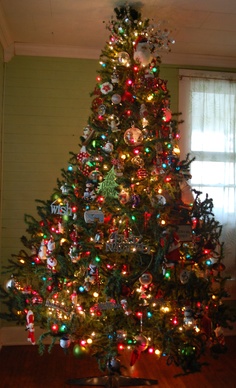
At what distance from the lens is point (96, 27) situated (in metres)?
2.89

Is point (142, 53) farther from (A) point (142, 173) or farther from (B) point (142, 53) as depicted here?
(A) point (142, 173)

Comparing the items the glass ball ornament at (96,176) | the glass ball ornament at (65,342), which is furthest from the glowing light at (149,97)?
the glass ball ornament at (65,342)

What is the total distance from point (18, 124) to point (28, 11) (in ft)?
3.05

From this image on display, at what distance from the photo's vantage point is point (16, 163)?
3264 millimetres

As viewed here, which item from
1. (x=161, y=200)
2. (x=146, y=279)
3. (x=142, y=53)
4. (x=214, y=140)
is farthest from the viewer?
(x=214, y=140)

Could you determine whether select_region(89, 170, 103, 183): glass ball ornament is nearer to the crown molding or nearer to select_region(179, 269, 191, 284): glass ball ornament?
select_region(179, 269, 191, 284): glass ball ornament

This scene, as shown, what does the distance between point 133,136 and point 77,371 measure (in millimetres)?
1692

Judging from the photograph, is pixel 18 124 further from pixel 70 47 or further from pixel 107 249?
pixel 107 249

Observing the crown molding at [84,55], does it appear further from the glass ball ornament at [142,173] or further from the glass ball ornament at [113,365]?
the glass ball ornament at [113,365]

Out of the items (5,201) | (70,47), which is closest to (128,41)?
(70,47)

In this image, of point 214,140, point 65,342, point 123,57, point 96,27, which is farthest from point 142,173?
point 214,140

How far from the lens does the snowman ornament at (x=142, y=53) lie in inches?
90.3

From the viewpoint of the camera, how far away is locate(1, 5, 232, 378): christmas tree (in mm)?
2113

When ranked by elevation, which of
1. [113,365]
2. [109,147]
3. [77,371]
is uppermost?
[109,147]
